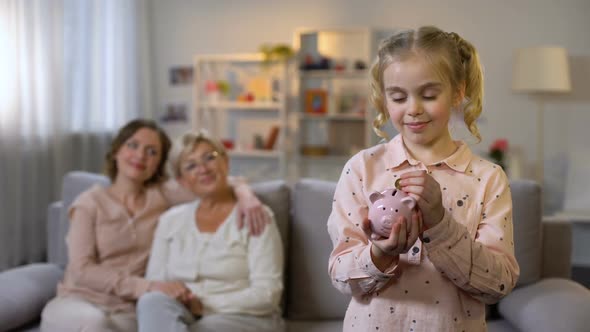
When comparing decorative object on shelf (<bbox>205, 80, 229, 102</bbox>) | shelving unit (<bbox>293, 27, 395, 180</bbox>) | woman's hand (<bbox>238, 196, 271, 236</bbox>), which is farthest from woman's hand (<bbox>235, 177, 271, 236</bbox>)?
decorative object on shelf (<bbox>205, 80, 229, 102</bbox>)

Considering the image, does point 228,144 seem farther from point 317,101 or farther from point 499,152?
point 499,152

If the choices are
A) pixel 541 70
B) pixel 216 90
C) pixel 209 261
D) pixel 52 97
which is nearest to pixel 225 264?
pixel 209 261

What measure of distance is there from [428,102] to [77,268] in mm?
1485

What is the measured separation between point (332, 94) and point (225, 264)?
3308mm

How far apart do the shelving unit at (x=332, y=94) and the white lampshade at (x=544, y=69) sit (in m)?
1.08

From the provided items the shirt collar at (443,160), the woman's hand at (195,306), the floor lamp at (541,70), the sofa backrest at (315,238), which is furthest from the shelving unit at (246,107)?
the shirt collar at (443,160)

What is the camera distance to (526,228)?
6.63ft

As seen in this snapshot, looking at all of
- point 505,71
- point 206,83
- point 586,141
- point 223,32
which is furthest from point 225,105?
point 586,141

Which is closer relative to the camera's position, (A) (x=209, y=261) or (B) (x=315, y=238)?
(A) (x=209, y=261)

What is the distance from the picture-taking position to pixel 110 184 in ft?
7.54

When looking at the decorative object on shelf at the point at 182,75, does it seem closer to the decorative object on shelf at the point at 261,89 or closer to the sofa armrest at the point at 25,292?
the decorative object on shelf at the point at 261,89

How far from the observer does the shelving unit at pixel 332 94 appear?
4.94 metres

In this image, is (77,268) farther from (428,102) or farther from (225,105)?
(225,105)

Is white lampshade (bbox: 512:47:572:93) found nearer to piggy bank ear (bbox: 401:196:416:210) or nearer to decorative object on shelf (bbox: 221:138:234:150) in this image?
decorative object on shelf (bbox: 221:138:234:150)
